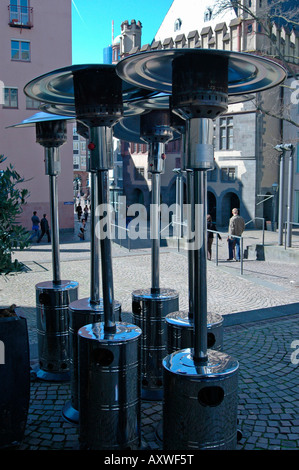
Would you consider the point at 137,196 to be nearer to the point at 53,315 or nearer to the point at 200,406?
the point at 53,315

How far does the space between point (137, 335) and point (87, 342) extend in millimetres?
413

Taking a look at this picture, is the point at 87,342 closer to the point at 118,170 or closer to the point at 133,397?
the point at 133,397

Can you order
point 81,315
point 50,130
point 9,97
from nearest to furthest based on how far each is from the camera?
1. point 81,315
2. point 50,130
3. point 9,97

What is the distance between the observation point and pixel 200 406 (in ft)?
11.3

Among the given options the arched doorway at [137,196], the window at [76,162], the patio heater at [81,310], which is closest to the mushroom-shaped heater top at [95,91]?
the patio heater at [81,310]

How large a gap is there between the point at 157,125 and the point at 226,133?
2586cm

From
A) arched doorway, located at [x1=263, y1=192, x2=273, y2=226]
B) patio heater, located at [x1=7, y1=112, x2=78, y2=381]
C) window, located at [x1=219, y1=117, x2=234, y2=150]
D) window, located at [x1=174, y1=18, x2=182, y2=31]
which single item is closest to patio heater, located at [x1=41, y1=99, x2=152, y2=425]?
patio heater, located at [x1=7, y1=112, x2=78, y2=381]

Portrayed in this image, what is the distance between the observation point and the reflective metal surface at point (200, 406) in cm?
344

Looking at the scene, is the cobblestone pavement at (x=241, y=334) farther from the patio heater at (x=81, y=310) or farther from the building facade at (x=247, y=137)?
the building facade at (x=247, y=137)

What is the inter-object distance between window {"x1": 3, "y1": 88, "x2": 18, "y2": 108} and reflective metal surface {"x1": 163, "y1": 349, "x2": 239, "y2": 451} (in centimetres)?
2323

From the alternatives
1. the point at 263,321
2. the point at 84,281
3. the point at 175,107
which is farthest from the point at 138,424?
the point at 84,281

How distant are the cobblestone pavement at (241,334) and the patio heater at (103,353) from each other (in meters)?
0.48

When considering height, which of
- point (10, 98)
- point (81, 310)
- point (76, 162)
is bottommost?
point (81, 310)

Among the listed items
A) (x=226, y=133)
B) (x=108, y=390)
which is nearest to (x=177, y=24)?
(x=226, y=133)
